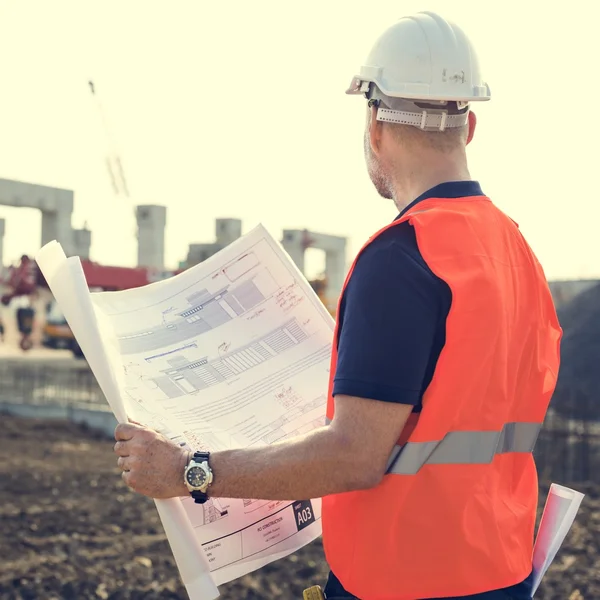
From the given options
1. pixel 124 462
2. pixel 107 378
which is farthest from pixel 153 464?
pixel 107 378

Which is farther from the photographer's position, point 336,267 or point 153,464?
point 336,267

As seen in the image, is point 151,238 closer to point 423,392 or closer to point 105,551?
point 105,551

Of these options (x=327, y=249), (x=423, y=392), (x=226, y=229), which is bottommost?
(x=327, y=249)

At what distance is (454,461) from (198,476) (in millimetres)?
478

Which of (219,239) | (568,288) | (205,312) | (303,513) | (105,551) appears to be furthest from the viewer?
(568,288)

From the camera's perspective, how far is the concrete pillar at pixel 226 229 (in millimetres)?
15002

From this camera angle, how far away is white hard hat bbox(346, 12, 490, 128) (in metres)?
1.86

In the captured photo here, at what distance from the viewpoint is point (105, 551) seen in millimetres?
6223

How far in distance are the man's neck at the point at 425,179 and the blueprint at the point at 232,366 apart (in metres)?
0.50

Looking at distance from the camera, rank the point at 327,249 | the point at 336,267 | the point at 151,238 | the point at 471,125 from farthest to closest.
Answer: the point at 336,267 < the point at 327,249 < the point at 151,238 < the point at 471,125

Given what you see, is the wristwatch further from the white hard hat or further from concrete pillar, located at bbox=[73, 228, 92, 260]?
concrete pillar, located at bbox=[73, 228, 92, 260]

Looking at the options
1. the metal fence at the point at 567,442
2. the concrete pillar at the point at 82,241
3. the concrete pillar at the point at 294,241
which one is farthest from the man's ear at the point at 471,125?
the concrete pillar at the point at 82,241

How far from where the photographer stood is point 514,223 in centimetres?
197

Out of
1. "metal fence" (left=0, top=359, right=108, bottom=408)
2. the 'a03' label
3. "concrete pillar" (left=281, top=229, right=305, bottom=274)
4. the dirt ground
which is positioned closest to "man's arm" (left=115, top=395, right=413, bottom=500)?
the 'a03' label
